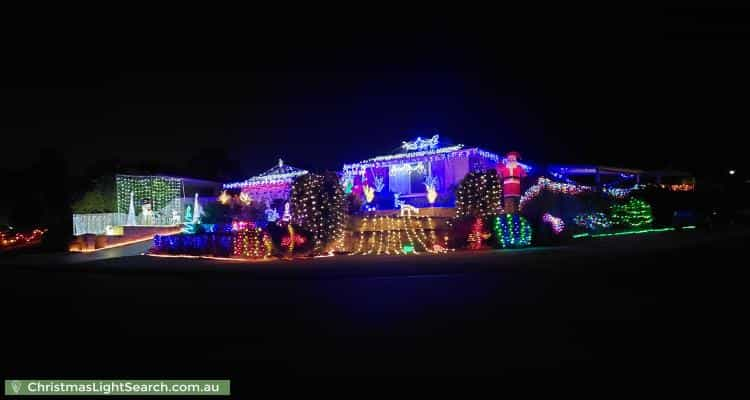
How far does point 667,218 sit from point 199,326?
26.6 m

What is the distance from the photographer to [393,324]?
18.4 ft

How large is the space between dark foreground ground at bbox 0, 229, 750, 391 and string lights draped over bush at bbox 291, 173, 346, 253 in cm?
549

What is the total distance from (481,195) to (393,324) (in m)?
11.8

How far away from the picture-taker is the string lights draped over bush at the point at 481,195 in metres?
16.8

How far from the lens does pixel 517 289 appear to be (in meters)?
7.97

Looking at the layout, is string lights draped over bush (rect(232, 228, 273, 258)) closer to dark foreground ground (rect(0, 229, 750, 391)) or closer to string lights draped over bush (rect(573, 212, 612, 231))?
dark foreground ground (rect(0, 229, 750, 391))

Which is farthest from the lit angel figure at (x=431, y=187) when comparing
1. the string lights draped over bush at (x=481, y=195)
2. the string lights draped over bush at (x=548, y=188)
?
the string lights draped over bush at (x=481, y=195)

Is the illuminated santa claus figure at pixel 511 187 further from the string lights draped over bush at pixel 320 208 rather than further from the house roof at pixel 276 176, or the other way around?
the house roof at pixel 276 176

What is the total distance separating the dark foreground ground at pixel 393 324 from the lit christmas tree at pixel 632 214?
12.9 meters

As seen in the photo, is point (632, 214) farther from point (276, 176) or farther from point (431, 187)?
point (276, 176)

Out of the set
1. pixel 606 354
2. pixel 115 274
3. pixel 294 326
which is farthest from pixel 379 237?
pixel 606 354

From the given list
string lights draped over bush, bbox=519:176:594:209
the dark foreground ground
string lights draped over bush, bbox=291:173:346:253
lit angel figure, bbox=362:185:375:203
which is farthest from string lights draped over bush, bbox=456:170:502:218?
the dark foreground ground

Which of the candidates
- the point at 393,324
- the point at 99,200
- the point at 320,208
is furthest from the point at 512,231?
the point at 99,200

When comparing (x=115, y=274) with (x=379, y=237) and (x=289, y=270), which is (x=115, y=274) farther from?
(x=379, y=237)
